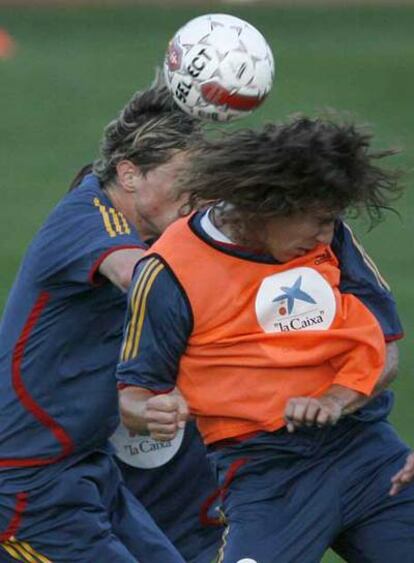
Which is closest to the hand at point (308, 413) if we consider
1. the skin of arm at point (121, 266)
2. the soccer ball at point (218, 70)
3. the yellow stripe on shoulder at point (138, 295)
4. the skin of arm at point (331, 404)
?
the skin of arm at point (331, 404)

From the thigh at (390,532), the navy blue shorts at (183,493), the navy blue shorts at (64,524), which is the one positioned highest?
the thigh at (390,532)

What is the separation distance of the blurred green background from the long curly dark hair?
577 centimetres

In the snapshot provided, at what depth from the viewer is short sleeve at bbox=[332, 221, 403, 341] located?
5.00 meters

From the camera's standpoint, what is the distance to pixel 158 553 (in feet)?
18.9

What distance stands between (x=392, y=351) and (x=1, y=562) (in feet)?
4.83

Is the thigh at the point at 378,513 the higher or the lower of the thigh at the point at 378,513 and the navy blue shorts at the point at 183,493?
the higher

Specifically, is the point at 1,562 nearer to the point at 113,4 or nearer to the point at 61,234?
the point at 61,234

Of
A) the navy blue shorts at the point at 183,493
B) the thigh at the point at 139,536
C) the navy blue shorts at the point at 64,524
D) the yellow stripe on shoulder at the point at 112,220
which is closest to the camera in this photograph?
the yellow stripe on shoulder at the point at 112,220

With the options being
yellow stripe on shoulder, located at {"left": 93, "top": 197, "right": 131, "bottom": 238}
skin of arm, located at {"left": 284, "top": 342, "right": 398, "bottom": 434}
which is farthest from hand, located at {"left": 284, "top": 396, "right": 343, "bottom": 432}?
yellow stripe on shoulder, located at {"left": 93, "top": 197, "right": 131, "bottom": 238}

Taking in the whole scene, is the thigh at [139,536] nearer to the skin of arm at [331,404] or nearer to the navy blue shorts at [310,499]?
the navy blue shorts at [310,499]

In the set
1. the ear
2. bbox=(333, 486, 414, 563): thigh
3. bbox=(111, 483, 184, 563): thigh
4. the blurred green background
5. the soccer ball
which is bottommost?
the blurred green background

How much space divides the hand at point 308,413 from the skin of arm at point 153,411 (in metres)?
0.27

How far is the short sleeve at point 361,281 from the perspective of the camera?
197 inches

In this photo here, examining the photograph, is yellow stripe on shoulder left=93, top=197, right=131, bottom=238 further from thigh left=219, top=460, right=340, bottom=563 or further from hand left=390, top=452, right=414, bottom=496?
hand left=390, top=452, right=414, bottom=496
